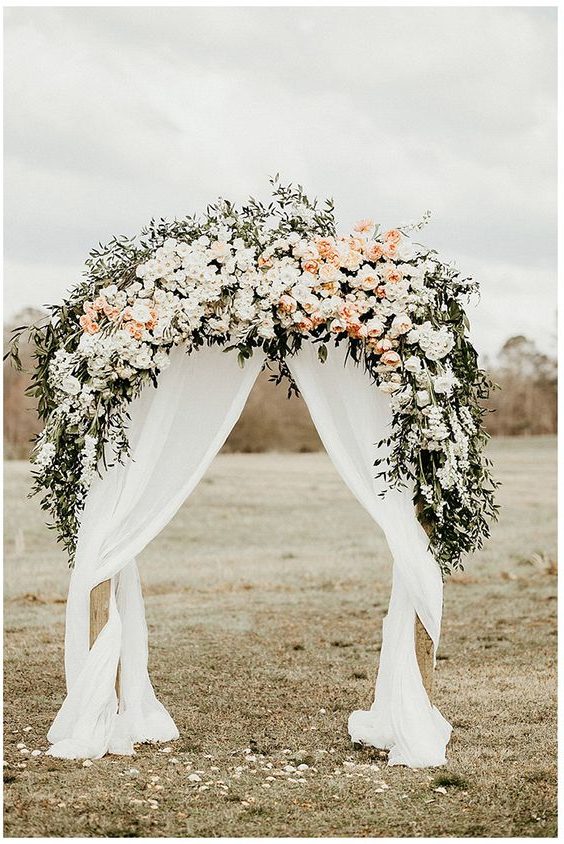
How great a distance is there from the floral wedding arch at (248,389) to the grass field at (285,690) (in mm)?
405

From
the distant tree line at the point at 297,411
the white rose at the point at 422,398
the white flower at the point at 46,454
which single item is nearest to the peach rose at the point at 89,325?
the white flower at the point at 46,454

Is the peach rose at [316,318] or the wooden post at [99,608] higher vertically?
the peach rose at [316,318]

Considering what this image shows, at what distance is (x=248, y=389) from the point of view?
17.7 ft

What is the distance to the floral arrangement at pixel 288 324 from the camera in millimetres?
5039

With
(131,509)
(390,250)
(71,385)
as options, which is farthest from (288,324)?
(131,509)

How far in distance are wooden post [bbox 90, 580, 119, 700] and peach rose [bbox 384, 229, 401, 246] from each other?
96.0 inches

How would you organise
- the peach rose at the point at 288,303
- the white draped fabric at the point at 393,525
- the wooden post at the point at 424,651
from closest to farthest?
the peach rose at the point at 288,303, the white draped fabric at the point at 393,525, the wooden post at the point at 424,651

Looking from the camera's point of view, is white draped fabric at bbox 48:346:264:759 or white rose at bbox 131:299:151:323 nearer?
white rose at bbox 131:299:151:323

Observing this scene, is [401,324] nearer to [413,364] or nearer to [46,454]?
[413,364]

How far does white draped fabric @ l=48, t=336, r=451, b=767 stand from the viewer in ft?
17.2

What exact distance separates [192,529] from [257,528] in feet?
3.64

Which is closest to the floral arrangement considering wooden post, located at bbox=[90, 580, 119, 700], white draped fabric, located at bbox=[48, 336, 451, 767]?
white draped fabric, located at bbox=[48, 336, 451, 767]

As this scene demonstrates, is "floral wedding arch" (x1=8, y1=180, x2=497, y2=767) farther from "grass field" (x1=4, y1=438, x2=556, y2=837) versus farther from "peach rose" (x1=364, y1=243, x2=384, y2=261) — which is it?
"grass field" (x1=4, y1=438, x2=556, y2=837)

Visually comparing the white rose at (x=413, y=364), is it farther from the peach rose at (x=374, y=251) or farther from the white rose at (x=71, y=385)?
the white rose at (x=71, y=385)
